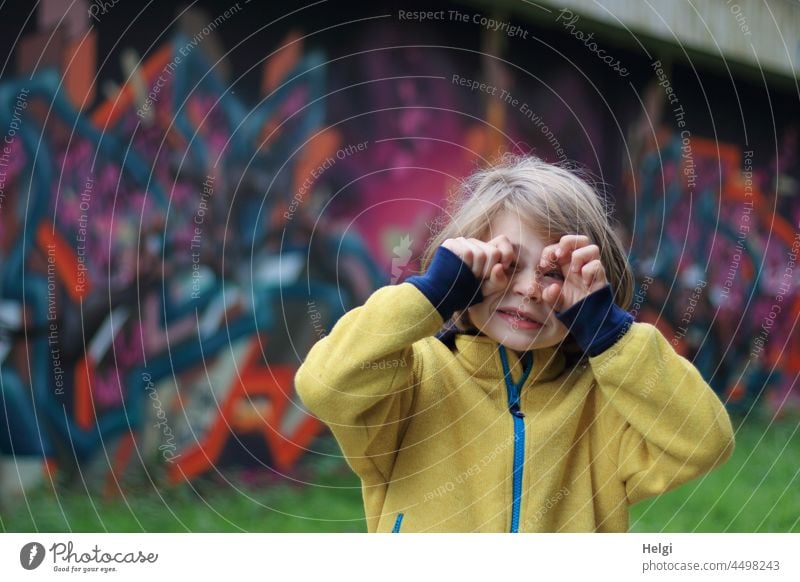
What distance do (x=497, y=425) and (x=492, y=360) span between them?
46 millimetres

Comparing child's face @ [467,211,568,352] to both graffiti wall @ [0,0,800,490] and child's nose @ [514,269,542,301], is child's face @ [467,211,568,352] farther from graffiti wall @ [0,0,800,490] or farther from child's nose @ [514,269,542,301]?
graffiti wall @ [0,0,800,490]

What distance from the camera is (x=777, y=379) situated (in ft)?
6.80

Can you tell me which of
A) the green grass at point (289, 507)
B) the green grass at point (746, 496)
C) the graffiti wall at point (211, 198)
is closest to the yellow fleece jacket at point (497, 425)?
the green grass at point (289, 507)

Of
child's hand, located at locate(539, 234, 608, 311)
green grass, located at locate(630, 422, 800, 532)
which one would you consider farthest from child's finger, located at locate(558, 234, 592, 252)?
green grass, located at locate(630, 422, 800, 532)

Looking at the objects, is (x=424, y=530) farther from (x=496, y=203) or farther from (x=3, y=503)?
(x=3, y=503)

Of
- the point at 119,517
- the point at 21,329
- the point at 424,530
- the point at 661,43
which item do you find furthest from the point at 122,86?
the point at 424,530

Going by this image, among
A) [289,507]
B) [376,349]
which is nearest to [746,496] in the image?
[289,507]

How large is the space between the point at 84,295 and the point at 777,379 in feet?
4.51

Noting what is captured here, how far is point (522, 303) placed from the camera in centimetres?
70

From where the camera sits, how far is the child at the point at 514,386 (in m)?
0.68

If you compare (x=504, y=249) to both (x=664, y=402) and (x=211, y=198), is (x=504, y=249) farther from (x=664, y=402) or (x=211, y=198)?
(x=211, y=198)

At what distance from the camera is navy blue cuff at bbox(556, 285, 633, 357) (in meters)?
0.69

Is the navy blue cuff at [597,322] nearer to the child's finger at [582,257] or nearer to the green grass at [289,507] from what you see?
the child's finger at [582,257]

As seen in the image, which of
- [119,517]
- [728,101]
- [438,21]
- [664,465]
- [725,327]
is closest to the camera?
[664,465]
